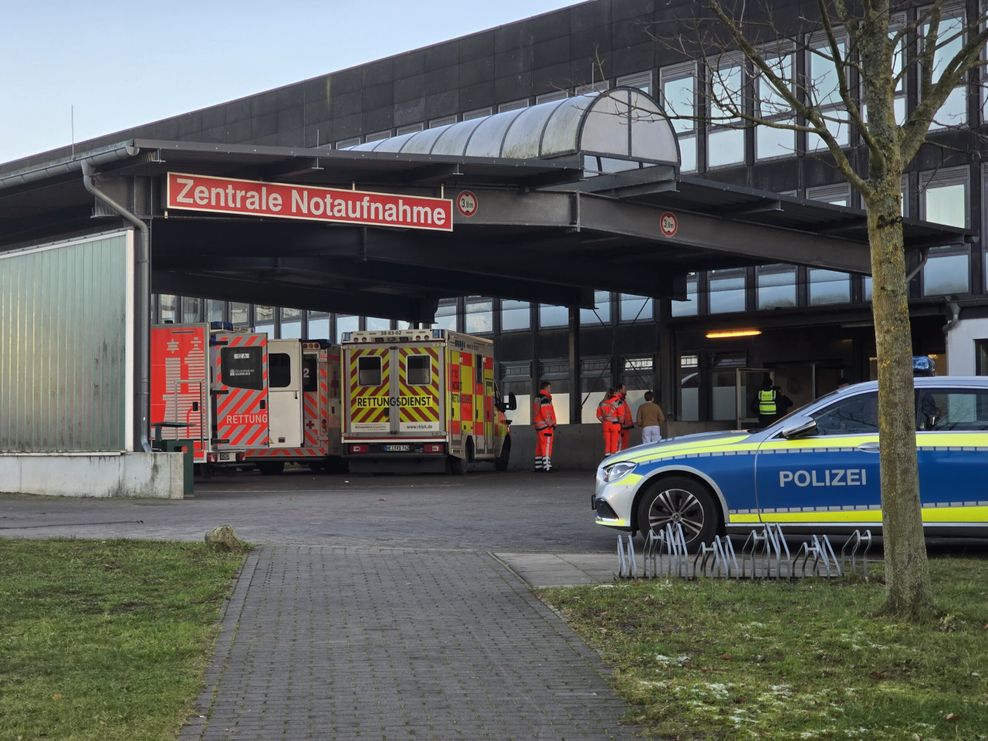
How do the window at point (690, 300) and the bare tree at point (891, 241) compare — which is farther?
the window at point (690, 300)

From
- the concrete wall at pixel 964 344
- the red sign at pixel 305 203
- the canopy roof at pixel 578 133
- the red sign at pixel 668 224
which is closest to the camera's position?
the red sign at pixel 305 203

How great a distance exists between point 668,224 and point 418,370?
579 cm

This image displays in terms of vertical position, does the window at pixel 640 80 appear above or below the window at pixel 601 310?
above

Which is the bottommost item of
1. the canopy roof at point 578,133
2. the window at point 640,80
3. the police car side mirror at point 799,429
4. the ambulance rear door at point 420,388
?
the police car side mirror at point 799,429

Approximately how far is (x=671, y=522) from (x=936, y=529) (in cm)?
223

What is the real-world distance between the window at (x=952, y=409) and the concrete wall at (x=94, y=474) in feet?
38.6

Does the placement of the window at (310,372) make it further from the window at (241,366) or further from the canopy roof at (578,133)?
the canopy roof at (578,133)

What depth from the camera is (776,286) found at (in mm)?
36125

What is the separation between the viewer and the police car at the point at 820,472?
11.8m

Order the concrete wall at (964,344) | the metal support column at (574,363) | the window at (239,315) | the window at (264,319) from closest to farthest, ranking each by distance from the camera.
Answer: the concrete wall at (964,344), the metal support column at (574,363), the window at (264,319), the window at (239,315)

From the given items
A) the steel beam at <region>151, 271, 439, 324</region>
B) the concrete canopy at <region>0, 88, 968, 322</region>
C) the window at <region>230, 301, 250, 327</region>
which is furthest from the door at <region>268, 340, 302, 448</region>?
the window at <region>230, 301, 250, 327</region>

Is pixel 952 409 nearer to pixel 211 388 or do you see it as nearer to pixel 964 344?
pixel 211 388

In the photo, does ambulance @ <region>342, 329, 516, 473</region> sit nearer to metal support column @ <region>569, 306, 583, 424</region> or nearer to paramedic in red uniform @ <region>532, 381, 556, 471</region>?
paramedic in red uniform @ <region>532, 381, 556, 471</region>

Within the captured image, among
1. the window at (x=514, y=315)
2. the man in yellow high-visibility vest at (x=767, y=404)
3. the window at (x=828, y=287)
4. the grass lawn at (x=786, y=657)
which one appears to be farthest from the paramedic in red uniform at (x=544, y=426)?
the grass lawn at (x=786, y=657)
